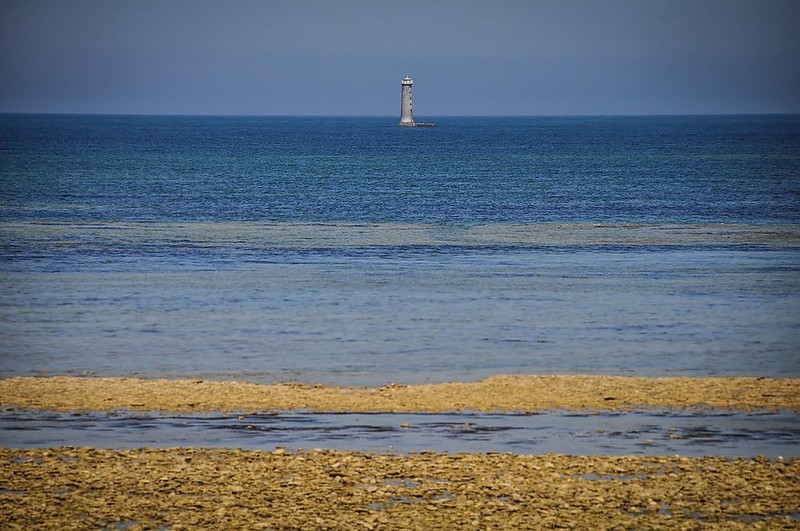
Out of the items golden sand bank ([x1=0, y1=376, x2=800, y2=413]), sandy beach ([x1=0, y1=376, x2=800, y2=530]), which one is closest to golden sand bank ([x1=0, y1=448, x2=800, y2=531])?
sandy beach ([x1=0, y1=376, x2=800, y2=530])

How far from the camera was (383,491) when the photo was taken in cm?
1170

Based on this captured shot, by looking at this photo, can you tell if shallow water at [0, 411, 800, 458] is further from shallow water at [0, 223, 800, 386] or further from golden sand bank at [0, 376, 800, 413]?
shallow water at [0, 223, 800, 386]

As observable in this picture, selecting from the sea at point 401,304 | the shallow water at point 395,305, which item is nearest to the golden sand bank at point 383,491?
the sea at point 401,304

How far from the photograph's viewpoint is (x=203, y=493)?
38.1ft

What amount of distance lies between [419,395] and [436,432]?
6.43 feet

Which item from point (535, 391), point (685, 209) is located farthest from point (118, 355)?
point (685, 209)

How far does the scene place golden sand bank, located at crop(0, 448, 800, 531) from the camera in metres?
10.8

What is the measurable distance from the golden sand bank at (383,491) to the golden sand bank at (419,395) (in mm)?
2663

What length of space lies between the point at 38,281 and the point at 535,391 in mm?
17642

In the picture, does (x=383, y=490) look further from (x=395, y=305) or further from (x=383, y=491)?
(x=395, y=305)

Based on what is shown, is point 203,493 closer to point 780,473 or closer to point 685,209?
point 780,473

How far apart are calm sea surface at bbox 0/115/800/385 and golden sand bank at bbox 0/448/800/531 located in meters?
5.18

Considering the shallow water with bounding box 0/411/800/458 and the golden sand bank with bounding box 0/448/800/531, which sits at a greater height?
the golden sand bank with bounding box 0/448/800/531

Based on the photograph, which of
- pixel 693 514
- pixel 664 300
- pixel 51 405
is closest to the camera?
pixel 693 514
